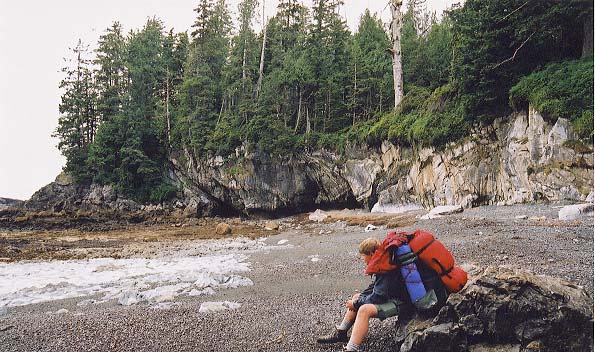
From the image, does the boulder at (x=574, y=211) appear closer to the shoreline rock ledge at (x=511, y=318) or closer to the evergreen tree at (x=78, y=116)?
the shoreline rock ledge at (x=511, y=318)

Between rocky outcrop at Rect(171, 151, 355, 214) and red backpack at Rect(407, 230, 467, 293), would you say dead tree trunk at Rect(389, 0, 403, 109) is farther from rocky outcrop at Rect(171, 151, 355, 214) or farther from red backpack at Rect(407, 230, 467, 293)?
red backpack at Rect(407, 230, 467, 293)

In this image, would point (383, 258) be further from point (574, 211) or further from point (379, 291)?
point (574, 211)

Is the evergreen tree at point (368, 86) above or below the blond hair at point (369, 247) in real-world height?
above

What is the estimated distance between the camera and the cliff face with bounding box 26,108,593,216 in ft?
49.1

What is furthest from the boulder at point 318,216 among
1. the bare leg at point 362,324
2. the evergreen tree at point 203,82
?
the bare leg at point 362,324

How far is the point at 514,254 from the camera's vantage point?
8188mm

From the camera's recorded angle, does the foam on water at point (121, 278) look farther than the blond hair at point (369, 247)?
Yes

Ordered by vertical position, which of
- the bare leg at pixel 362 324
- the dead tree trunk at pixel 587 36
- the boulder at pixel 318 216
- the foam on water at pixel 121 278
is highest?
the dead tree trunk at pixel 587 36

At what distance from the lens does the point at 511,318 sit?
147 inches

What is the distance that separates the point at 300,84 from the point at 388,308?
32520mm

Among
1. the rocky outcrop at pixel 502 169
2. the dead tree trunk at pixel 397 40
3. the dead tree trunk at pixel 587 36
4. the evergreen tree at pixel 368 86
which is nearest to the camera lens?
the rocky outcrop at pixel 502 169

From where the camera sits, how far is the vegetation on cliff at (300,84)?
54.5 feet

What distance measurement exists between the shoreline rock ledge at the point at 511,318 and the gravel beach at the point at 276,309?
0.82 m

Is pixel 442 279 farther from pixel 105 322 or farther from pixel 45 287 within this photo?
pixel 45 287
